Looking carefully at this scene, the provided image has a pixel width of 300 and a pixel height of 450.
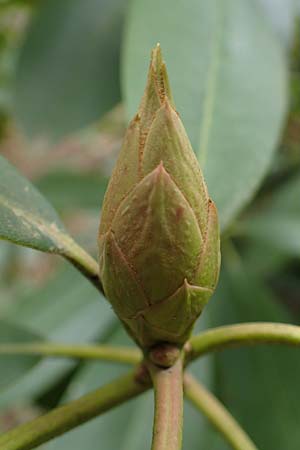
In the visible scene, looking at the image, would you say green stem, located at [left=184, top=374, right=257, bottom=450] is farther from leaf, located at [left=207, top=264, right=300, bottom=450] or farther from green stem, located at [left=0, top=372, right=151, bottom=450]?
leaf, located at [left=207, top=264, right=300, bottom=450]

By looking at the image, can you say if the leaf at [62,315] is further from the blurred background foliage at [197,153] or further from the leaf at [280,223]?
the leaf at [280,223]

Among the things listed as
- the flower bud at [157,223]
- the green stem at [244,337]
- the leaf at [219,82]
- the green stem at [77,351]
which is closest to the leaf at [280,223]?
the leaf at [219,82]

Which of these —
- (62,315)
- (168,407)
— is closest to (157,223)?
(168,407)

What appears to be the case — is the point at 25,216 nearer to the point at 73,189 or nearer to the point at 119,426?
the point at 119,426

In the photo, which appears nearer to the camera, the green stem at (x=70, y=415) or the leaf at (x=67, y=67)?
the green stem at (x=70, y=415)

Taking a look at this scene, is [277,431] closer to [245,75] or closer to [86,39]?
[245,75]

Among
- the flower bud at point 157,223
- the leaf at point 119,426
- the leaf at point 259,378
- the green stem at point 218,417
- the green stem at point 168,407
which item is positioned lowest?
the leaf at point 259,378
